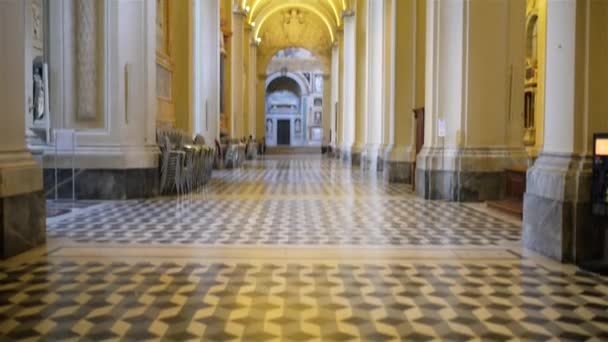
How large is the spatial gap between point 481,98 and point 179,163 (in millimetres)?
5667

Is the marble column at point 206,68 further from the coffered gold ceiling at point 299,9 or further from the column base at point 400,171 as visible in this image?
the coffered gold ceiling at point 299,9

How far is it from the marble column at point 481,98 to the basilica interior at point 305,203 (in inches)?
1.3

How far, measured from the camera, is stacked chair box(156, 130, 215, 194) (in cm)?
Answer: 1088

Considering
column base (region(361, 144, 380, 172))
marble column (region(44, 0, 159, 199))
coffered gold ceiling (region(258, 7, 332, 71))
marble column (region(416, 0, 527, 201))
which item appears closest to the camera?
marble column (region(44, 0, 159, 199))

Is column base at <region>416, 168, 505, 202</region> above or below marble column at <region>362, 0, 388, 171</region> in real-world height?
below

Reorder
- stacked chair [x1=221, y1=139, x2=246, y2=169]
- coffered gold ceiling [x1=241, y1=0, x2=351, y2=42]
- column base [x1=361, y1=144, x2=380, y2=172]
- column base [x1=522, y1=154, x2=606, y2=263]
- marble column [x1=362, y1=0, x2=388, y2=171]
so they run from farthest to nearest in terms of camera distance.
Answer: coffered gold ceiling [x1=241, y1=0, x2=351, y2=42] → stacked chair [x1=221, y1=139, x2=246, y2=169] → marble column [x1=362, y1=0, x2=388, y2=171] → column base [x1=361, y1=144, x2=380, y2=172] → column base [x1=522, y1=154, x2=606, y2=263]

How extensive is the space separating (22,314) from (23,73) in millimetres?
3091

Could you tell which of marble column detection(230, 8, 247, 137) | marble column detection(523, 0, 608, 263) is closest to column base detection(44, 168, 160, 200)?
marble column detection(523, 0, 608, 263)

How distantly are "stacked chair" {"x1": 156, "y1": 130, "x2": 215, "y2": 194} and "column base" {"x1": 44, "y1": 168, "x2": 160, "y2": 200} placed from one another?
0.76 meters

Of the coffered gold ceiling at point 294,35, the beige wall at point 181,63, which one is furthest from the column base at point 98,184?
the coffered gold ceiling at point 294,35

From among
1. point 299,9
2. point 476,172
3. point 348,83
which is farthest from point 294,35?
point 476,172

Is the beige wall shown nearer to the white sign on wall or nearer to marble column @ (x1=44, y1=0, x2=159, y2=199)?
marble column @ (x1=44, y1=0, x2=159, y2=199)

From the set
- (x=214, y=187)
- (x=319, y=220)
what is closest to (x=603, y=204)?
(x=319, y=220)

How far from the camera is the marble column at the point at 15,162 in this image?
17.6 feet
